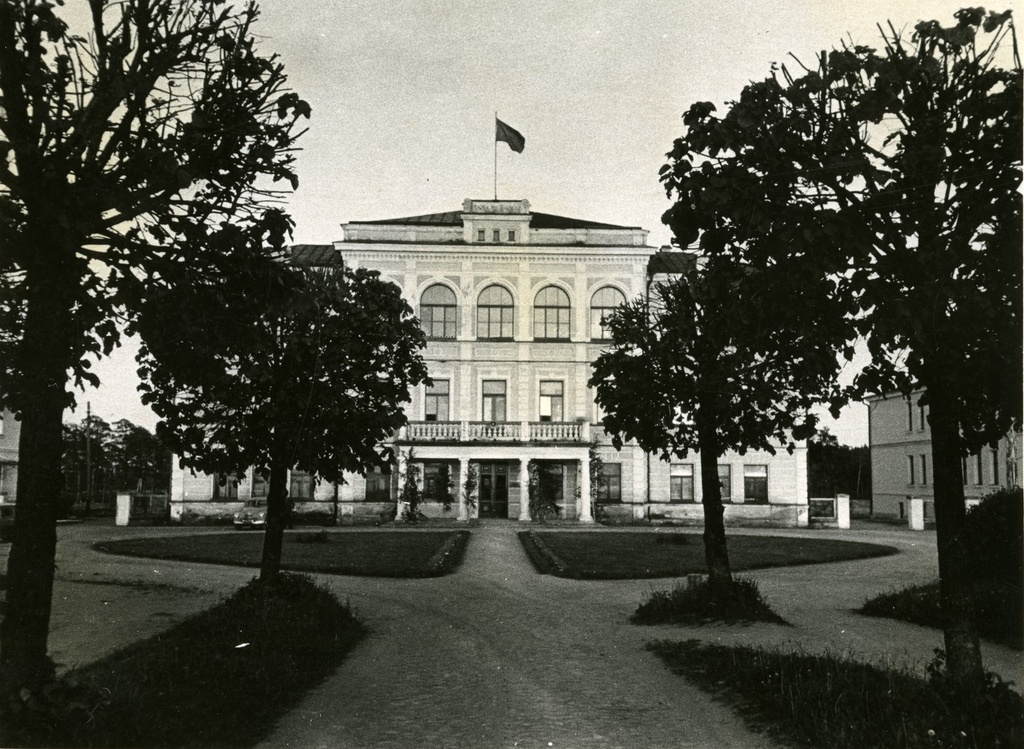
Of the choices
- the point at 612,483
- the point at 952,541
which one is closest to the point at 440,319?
the point at 612,483

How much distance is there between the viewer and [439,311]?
4216 cm

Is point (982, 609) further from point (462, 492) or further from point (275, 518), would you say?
point (462, 492)

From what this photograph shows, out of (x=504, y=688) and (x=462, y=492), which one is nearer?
(x=504, y=688)

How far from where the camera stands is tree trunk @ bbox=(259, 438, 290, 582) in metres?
13.0

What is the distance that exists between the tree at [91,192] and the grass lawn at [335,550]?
14.0m

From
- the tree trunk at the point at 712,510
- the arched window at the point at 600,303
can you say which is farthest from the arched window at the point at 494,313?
the tree trunk at the point at 712,510

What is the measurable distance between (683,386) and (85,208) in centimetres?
993

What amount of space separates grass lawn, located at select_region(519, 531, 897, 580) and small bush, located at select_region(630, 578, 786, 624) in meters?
6.10

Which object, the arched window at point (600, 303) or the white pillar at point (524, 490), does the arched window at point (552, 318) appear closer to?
the arched window at point (600, 303)

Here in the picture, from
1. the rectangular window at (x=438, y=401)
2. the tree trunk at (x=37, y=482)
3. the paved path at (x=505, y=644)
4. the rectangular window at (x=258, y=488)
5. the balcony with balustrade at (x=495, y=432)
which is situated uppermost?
the rectangular window at (x=438, y=401)

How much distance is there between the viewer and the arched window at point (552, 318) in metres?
42.5

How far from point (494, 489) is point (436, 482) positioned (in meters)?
2.80

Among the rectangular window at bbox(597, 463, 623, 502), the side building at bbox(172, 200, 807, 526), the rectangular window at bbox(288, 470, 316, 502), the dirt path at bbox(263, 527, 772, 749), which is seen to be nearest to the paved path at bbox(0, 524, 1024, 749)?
the dirt path at bbox(263, 527, 772, 749)

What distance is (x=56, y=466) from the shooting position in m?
6.85
